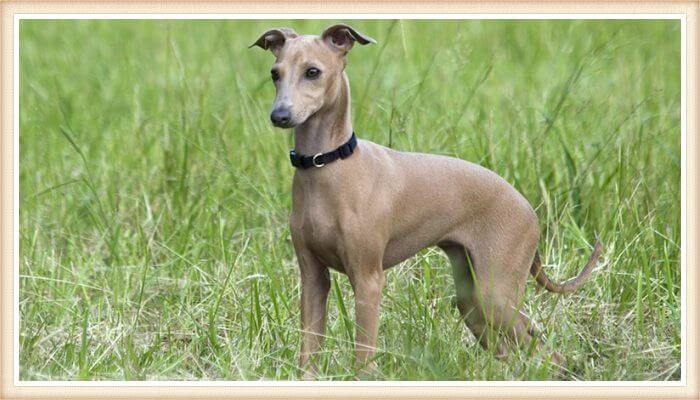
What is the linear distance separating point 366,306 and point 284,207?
1.86 m

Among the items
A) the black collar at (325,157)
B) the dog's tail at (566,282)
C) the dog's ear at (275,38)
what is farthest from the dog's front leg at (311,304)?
the dog's tail at (566,282)

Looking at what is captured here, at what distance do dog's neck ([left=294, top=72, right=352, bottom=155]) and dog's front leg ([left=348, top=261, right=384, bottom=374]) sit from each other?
21.0 inches

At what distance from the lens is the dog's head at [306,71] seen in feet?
15.1

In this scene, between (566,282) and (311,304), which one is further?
(566,282)

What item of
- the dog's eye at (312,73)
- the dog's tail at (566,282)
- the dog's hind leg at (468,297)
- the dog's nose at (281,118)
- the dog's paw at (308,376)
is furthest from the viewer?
the dog's tail at (566,282)

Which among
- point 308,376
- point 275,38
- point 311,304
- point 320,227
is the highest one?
point 275,38

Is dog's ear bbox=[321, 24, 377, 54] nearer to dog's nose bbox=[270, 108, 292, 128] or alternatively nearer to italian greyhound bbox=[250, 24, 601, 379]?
italian greyhound bbox=[250, 24, 601, 379]

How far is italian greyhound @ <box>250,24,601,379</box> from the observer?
482 cm

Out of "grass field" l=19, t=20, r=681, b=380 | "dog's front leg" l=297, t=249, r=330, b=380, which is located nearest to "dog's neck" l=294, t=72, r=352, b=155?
"dog's front leg" l=297, t=249, r=330, b=380

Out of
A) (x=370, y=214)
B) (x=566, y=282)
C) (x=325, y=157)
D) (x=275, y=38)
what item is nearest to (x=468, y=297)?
(x=566, y=282)

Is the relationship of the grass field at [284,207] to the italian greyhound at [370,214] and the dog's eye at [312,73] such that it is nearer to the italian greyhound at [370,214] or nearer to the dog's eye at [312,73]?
the italian greyhound at [370,214]

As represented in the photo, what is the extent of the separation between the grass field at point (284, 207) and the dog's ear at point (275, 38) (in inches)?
43.9

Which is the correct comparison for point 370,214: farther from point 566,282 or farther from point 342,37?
point 566,282

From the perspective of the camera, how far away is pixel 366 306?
4.91 m
